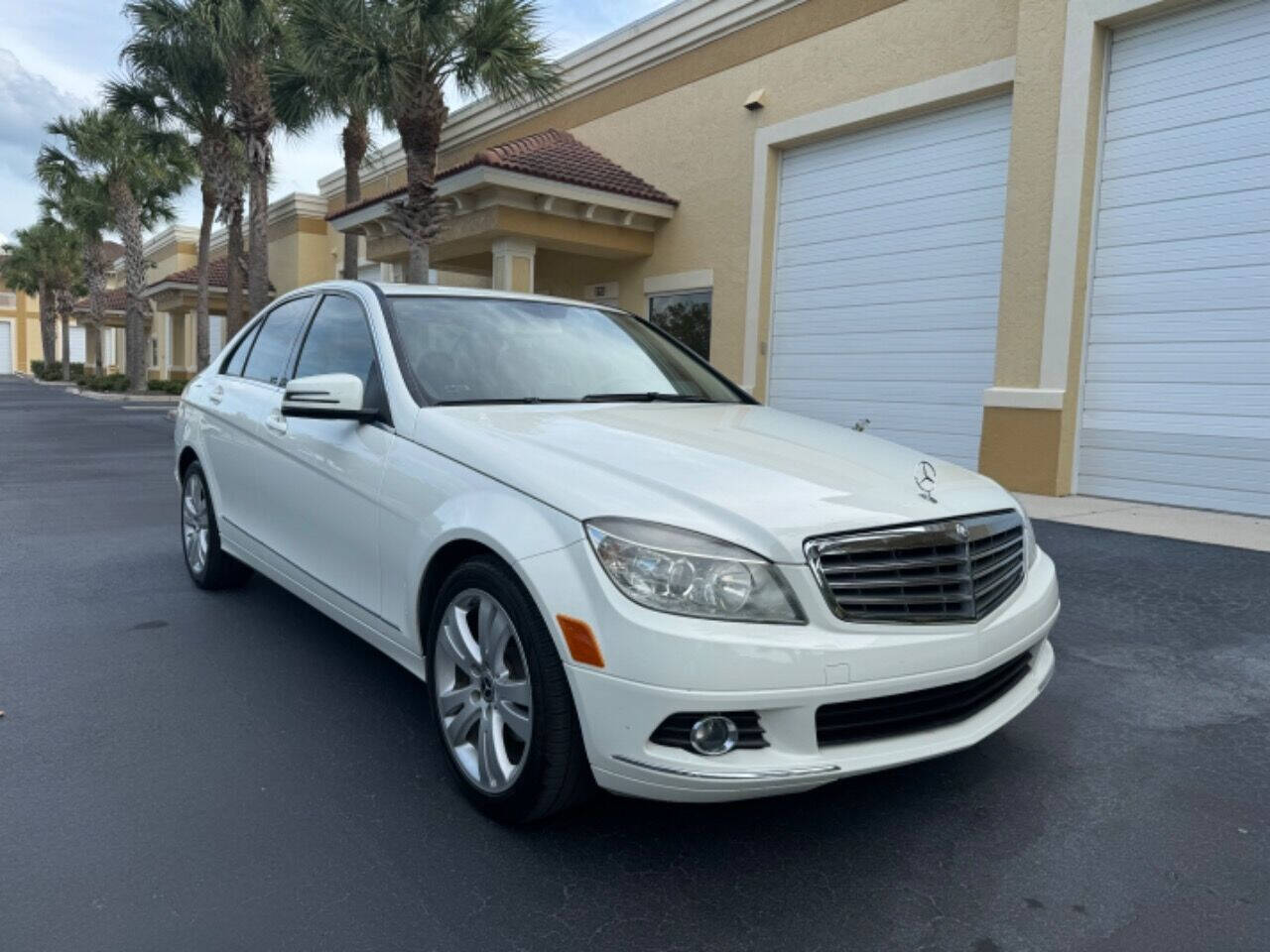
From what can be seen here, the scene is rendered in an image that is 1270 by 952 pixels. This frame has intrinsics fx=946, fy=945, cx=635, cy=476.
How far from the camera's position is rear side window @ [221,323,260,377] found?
501 cm

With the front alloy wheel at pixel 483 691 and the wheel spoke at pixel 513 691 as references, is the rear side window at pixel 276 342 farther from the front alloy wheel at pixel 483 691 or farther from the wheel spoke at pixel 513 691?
the wheel spoke at pixel 513 691

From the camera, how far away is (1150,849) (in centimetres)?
266

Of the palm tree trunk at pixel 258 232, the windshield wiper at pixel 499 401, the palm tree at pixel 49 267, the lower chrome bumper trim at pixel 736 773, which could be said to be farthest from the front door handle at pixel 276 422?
the palm tree at pixel 49 267

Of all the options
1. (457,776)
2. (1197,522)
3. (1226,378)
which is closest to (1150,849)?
(457,776)

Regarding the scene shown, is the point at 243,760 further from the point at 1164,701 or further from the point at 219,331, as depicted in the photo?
the point at 219,331

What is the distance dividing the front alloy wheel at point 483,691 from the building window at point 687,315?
11752 millimetres

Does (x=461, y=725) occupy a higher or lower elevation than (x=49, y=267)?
lower

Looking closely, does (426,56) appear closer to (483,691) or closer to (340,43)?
(340,43)

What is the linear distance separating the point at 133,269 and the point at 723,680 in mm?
35702

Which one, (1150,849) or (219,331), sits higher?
(219,331)

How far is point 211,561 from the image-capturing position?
200 inches

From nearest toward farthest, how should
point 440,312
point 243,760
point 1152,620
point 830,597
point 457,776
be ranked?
point 830,597 < point 457,776 < point 243,760 < point 440,312 < point 1152,620

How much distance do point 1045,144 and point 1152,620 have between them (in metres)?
6.10

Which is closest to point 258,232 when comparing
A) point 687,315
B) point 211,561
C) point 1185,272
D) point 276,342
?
point 687,315
